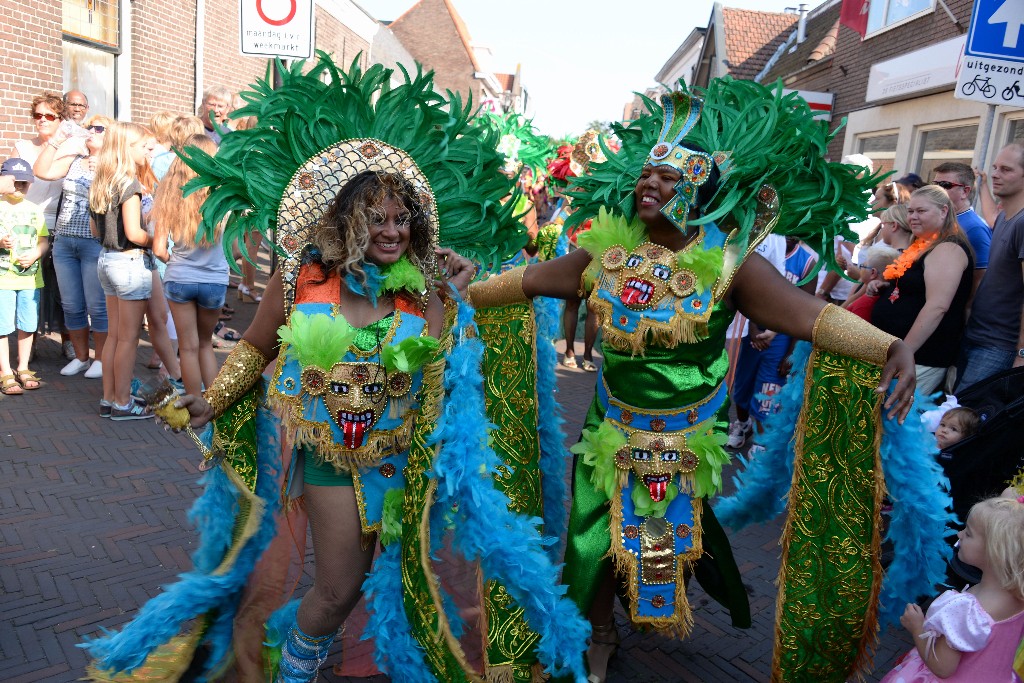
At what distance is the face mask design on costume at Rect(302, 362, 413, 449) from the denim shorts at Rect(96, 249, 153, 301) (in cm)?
371

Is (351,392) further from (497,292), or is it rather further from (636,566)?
(636,566)

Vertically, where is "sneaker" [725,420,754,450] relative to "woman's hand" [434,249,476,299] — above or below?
below

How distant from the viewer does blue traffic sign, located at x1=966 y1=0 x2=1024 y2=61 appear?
466 cm

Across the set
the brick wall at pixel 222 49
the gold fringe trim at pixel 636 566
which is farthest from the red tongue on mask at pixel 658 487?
the brick wall at pixel 222 49

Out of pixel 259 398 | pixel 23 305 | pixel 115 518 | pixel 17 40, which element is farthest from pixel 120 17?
pixel 259 398

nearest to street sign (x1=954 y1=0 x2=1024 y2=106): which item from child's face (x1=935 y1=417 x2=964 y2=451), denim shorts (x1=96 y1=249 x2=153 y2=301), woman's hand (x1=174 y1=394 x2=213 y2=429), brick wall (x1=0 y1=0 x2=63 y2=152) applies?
child's face (x1=935 y1=417 x2=964 y2=451)

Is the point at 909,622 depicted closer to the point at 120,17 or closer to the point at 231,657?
the point at 231,657

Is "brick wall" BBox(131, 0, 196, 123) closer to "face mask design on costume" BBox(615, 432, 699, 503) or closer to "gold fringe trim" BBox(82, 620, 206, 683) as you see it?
"gold fringe trim" BBox(82, 620, 206, 683)

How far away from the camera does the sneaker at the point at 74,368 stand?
6.73 metres

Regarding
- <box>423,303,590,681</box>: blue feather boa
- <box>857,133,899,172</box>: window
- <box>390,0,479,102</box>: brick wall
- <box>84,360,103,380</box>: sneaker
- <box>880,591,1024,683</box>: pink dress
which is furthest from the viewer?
<box>390,0,479,102</box>: brick wall

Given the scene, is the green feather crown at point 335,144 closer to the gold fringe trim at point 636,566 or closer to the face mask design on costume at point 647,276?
the face mask design on costume at point 647,276

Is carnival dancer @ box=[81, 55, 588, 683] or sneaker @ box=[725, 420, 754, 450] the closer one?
carnival dancer @ box=[81, 55, 588, 683]

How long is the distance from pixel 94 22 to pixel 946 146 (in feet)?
39.3

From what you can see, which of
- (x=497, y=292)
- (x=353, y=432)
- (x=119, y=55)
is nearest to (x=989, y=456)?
(x=497, y=292)
